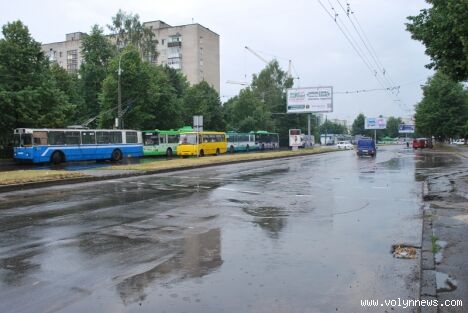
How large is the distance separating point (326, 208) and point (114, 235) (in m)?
5.89

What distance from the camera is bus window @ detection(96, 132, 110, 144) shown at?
122ft

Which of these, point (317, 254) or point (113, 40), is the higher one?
point (113, 40)

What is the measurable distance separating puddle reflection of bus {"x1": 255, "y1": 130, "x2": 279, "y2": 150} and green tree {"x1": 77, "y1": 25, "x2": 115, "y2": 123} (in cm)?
2403

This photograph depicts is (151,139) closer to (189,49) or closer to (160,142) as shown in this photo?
(160,142)

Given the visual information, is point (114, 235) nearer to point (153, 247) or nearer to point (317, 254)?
point (153, 247)

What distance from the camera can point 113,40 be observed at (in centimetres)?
7481

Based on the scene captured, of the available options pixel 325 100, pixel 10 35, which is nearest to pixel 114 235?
pixel 10 35

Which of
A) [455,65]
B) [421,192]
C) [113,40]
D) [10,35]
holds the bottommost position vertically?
[421,192]

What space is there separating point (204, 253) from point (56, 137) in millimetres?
28493

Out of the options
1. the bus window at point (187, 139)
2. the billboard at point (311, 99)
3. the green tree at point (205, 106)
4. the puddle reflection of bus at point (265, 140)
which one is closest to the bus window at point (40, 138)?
the bus window at point (187, 139)

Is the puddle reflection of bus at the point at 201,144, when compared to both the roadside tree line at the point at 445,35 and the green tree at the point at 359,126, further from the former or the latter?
the green tree at the point at 359,126

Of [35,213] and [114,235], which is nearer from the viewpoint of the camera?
[114,235]

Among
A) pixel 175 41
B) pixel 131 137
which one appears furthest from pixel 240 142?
pixel 175 41

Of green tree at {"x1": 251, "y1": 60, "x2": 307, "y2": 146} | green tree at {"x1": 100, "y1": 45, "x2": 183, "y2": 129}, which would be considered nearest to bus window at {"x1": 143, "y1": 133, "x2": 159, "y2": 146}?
green tree at {"x1": 100, "y1": 45, "x2": 183, "y2": 129}
